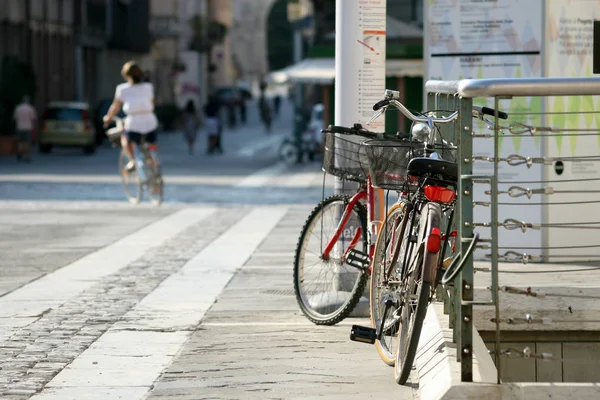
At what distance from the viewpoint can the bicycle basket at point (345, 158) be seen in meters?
7.59

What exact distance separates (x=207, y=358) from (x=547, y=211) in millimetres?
3910

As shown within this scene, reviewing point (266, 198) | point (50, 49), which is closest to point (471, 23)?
point (266, 198)

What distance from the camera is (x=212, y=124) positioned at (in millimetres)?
39969

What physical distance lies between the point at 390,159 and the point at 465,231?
1624 millimetres

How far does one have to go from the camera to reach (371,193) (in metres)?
7.85

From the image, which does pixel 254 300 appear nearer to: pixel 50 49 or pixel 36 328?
pixel 36 328

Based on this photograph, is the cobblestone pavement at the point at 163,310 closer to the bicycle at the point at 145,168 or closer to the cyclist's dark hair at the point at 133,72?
the bicycle at the point at 145,168

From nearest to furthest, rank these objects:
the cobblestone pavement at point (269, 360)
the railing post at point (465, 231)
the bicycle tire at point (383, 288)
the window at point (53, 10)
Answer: the railing post at point (465, 231), the cobblestone pavement at point (269, 360), the bicycle tire at point (383, 288), the window at point (53, 10)

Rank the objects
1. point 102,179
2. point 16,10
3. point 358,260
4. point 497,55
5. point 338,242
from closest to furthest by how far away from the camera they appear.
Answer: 1. point 358,260
2. point 338,242
3. point 497,55
4. point 102,179
5. point 16,10

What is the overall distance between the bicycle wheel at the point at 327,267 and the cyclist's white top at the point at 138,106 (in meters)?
10.2

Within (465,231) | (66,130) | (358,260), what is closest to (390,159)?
(358,260)

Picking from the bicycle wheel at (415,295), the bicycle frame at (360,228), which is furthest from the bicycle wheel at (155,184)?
the bicycle wheel at (415,295)

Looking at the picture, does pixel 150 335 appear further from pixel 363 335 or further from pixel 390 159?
pixel 390 159

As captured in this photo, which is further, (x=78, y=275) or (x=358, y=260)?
(x=78, y=275)
